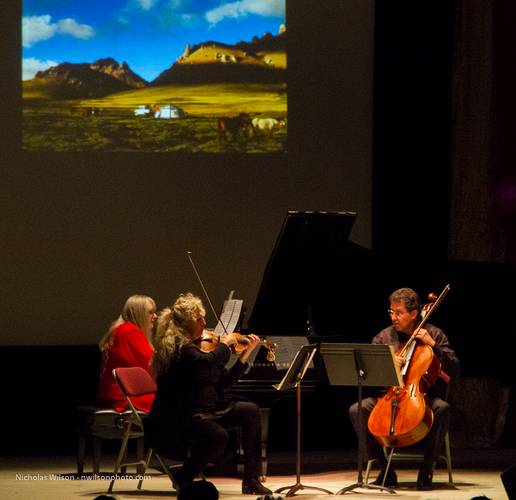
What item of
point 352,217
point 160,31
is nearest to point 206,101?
point 160,31

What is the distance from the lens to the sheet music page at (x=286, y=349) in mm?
6844

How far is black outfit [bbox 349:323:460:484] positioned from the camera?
6.36 meters

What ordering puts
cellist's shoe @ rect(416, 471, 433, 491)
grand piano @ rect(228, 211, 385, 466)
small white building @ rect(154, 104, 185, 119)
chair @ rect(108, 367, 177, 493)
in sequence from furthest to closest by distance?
small white building @ rect(154, 104, 185, 119) < grand piano @ rect(228, 211, 385, 466) < cellist's shoe @ rect(416, 471, 433, 491) < chair @ rect(108, 367, 177, 493)

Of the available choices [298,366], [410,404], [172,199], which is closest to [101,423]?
[298,366]

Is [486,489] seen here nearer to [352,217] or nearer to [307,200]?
[352,217]

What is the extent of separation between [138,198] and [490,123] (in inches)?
109

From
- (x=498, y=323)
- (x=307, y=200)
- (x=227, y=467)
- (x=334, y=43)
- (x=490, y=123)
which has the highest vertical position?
(x=334, y=43)

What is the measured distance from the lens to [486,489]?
6438 mm

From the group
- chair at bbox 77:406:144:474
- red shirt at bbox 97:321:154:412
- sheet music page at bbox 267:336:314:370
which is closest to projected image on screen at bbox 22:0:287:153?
red shirt at bbox 97:321:154:412

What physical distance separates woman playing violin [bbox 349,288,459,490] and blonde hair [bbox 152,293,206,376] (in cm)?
126

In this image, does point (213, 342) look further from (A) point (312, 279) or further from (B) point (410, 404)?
(A) point (312, 279)

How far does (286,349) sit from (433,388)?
0.89 metres

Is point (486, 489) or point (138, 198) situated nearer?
point (486, 489)

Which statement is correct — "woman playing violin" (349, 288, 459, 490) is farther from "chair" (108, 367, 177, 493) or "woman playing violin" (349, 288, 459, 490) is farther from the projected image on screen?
the projected image on screen
